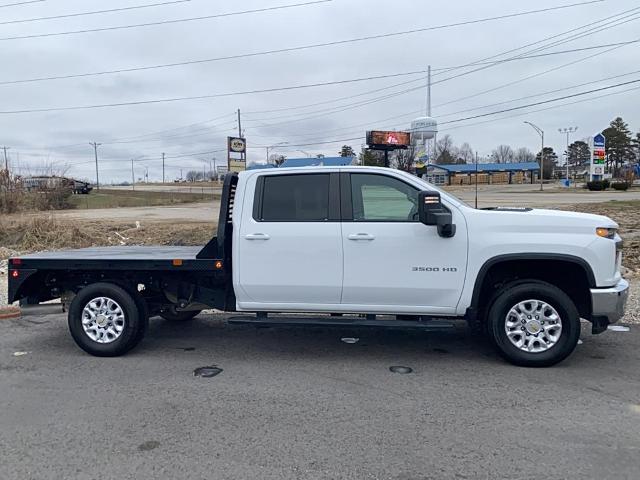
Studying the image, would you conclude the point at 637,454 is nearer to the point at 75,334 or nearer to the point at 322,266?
the point at 322,266

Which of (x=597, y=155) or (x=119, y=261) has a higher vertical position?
(x=597, y=155)

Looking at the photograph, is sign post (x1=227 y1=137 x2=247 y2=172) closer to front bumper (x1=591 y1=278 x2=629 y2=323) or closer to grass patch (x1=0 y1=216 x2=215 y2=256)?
grass patch (x1=0 y1=216 x2=215 y2=256)

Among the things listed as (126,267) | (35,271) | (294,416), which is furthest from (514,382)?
(35,271)

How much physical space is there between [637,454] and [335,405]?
2117 millimetres

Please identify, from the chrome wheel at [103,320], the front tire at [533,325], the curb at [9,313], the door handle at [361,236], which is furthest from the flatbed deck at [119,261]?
the front tire at [533,325]

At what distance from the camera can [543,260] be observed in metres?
5.07

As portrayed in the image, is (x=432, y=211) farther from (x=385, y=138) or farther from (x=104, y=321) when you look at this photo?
(x=385, y=138)

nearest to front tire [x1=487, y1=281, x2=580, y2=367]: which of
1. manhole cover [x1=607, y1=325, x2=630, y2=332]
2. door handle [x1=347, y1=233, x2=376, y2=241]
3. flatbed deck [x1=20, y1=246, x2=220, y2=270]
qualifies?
door handle [x1=347, y1=233, x2=376, y2=241]

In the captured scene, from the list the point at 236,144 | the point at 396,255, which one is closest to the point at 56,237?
the point at 396,255

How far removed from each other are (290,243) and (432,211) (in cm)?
143

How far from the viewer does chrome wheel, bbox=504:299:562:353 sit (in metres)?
5.05

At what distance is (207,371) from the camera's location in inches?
205

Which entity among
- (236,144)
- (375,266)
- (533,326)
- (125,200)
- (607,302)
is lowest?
(533,326)

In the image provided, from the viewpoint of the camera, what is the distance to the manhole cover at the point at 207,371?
509 cm
